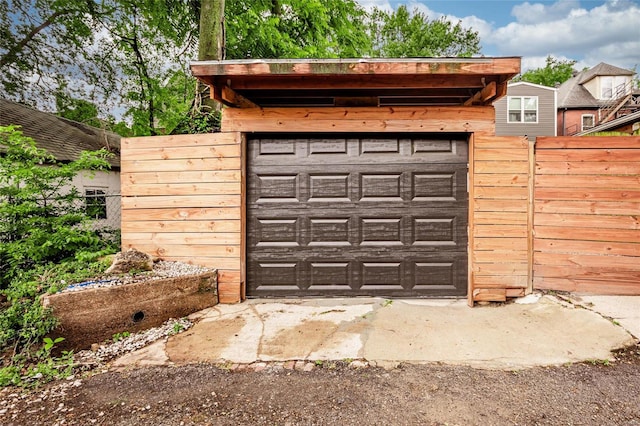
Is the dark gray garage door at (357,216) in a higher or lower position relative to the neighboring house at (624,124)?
lower

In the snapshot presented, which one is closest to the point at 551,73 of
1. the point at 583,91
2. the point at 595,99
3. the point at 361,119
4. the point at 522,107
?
the point at 583,91

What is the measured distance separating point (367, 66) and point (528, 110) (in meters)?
16.2

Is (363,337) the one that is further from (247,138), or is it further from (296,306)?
(247,138)

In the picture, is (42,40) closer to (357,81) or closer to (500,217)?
(357,81)

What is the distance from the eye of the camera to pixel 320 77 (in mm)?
3186

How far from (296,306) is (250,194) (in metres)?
1.41

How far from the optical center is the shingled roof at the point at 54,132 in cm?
902

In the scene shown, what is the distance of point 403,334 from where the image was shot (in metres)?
2.99

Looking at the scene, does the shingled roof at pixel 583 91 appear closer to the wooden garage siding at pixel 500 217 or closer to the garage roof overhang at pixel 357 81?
the wooden garage siding at pixel 500 217

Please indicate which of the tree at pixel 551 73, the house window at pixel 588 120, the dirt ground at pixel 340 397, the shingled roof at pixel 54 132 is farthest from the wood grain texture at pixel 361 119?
the tree at pixel 551 73

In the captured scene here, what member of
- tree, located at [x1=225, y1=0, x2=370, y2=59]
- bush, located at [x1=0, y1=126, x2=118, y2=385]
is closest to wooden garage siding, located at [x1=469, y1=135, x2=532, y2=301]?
bush, located at [x1=0, y1=126, x2=118, y2=385]

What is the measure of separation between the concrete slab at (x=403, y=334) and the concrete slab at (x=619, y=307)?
119 mm

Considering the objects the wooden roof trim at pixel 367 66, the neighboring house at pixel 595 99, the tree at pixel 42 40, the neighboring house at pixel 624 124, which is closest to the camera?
the wooden roof trim at pixel 367 66

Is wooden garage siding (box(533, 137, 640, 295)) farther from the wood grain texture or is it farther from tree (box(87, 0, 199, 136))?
tree (box(87, 0, 199, 136))
